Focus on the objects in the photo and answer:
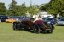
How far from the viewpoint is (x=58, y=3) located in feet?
159

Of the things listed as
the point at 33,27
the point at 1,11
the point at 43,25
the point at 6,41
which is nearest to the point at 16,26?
the point at 33,27

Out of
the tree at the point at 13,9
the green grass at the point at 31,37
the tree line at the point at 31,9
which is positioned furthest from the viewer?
the tree at the point at 13,9

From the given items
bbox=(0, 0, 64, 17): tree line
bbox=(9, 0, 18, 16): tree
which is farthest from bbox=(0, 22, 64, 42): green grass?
bbox=(9, 0, 18, 16): tree

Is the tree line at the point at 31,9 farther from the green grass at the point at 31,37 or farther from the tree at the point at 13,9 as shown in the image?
the green grass at the point at 31,37

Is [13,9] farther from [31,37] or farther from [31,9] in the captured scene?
[31,37]

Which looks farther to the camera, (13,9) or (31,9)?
(13,9)

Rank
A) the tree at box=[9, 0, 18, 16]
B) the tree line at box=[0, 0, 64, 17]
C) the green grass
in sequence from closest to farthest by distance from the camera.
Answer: the green grass → the tree line at box=[0, 0, 64, 17] → the tree at box=[9, 0, 18, 16]

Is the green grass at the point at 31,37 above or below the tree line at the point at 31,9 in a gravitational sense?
below

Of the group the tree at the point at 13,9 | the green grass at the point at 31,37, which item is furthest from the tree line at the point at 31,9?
the green grass at the point at 31,37

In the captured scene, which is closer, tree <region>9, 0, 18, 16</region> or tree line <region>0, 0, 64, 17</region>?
tree line <region>0, 0, 64, 17</region>

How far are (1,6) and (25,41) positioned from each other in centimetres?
9325

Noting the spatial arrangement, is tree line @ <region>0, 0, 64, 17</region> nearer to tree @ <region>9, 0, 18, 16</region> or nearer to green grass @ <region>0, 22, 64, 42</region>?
tree @ <region>9, 0, 18, 16</region>

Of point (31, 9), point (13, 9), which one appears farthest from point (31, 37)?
point (13, 9)

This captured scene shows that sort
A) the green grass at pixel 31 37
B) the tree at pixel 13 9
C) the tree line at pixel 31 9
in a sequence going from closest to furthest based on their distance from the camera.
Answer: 1. the green grass at pixel 31 37
2. the tree line at pixel 31 9
3. the tree at pixel 13 9
